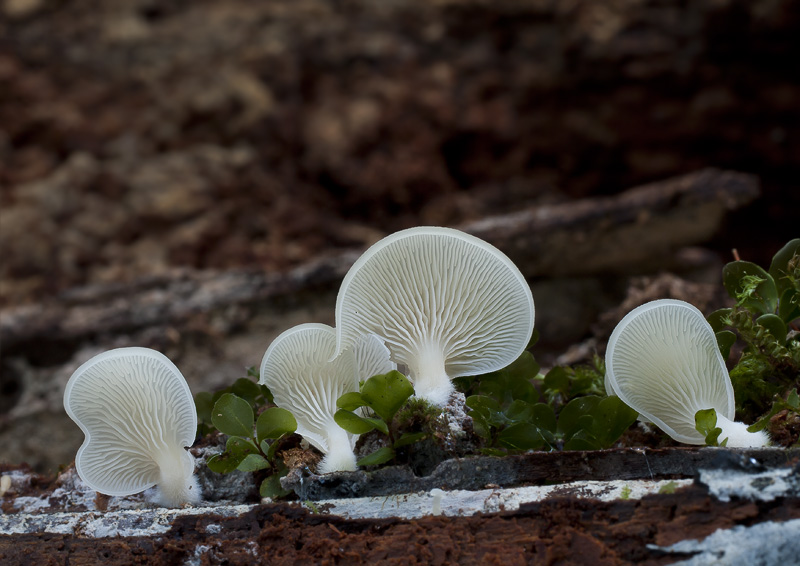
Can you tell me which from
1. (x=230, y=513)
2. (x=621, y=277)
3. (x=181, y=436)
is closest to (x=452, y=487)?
(x=230, y=513)

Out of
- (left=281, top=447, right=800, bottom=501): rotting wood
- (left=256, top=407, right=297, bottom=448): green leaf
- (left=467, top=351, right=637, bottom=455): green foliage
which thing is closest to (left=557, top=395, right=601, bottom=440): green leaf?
(left=467, top=351, right=637, bottom=455): green foliage

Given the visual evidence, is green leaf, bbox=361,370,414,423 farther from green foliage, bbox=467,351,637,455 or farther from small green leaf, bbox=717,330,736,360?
small green leaf, bbox=717,330,736,360

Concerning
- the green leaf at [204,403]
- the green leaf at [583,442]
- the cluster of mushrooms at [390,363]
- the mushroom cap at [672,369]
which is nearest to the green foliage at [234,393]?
the green leaf at [204,403]

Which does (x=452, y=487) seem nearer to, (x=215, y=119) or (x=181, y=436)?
(x=181, y=436)

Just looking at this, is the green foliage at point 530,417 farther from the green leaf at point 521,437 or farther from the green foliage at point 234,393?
the green foliage at point 234,393

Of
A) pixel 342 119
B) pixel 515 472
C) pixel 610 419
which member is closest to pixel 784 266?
pixel 610 419

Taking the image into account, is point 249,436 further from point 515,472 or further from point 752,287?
point 752,287

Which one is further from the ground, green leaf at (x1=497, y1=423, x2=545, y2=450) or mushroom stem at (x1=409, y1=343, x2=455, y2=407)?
mushroom stem at (x1=409, y1=343, x2=455, y2=407)
